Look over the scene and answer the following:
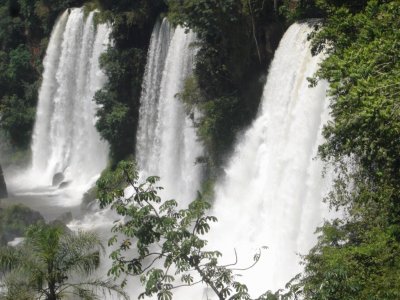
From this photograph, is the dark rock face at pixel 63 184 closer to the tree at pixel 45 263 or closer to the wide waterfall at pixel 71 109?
the wide waterfall at pixel 71 109

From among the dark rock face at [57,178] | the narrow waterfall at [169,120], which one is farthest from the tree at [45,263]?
the dark rock face at [57,178]

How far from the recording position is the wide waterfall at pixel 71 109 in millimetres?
29188

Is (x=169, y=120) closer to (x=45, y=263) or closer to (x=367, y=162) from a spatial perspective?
(x=367, y=162)

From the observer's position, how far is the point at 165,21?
24.1 meters

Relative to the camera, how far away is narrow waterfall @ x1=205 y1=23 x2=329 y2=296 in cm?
1505

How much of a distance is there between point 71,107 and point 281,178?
17.2 metres

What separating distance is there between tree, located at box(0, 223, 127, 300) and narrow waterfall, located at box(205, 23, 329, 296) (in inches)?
203

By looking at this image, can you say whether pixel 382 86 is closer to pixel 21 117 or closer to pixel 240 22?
pixel 240 22

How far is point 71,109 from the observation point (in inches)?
1237

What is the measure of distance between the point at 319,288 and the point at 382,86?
324 cm

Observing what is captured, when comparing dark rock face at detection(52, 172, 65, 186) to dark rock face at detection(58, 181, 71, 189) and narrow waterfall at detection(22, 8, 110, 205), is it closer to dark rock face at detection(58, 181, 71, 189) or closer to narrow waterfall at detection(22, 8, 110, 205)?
narrow waterfall at detection(22, 8, 110, 205)

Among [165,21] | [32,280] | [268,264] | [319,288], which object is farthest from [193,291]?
[165,21]

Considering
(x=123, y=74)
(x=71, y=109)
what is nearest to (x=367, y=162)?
(x=123, y=74)

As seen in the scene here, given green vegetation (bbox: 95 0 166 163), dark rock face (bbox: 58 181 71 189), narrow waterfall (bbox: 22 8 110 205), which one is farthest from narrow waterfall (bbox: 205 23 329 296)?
dark rock face (bbox: 58 181 71 189)
